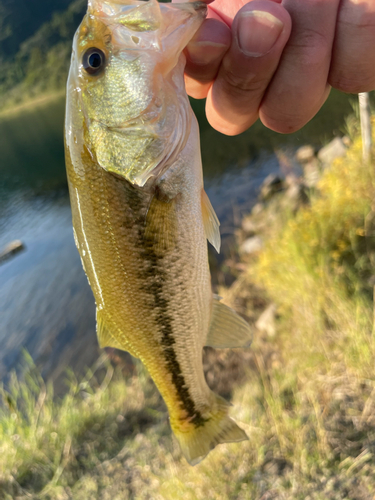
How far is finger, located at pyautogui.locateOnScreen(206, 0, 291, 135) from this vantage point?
1401mm

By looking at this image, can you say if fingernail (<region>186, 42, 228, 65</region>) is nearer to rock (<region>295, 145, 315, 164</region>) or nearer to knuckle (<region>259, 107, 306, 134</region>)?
knuckle (<region>259, 107, 306, 134</region>)

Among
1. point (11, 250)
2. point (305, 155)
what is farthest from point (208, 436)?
point (11, 250)

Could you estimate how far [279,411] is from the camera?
365cm

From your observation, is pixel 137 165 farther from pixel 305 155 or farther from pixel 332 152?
pixel 305 155

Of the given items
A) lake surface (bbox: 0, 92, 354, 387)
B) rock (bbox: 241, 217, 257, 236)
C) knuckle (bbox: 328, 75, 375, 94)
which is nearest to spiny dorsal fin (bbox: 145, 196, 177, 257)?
knuckle (bbox: 328, 75, 375, 94)

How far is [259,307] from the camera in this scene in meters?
6.38

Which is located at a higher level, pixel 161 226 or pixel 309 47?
pixel 309 47

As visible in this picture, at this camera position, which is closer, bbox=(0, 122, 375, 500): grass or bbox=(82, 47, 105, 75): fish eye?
bbox=(82, 47, 105, 75): fish eye

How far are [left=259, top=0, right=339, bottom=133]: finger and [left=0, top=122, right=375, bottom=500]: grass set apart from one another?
109 inches

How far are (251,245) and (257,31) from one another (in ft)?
23.2

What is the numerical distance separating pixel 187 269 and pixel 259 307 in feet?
16.4

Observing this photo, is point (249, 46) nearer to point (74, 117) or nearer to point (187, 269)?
point (74, 117)

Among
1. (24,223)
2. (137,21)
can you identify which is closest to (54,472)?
(137,21)

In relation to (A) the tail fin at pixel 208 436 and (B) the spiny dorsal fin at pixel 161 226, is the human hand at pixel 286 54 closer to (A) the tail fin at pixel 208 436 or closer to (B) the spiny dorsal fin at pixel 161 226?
(B) the spiny dorsal fin at pixel 161 226
